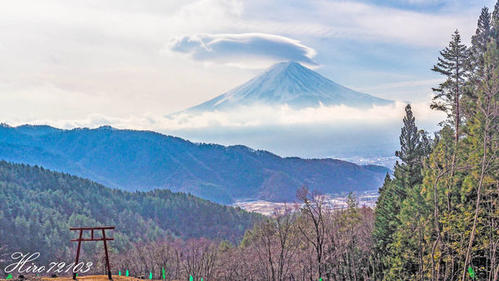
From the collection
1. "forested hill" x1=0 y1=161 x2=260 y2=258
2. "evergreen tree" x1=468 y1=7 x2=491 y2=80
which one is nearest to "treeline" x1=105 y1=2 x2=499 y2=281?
"evergreen tree" x1=468 y1=7 x2=491 y2=80

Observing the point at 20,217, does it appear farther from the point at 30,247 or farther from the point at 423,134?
the point at 423,134

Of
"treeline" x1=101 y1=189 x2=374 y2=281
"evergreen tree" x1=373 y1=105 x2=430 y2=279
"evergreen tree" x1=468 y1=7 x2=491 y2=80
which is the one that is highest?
"evergreen tree" x1=468 y1=7 x2=491 y2=80

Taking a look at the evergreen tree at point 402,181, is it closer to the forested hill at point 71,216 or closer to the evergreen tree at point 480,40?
the evergreen tree at point 480,40

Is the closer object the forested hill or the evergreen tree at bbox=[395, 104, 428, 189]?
the evergreen tree at bbox=[395, 104, 428, 189]

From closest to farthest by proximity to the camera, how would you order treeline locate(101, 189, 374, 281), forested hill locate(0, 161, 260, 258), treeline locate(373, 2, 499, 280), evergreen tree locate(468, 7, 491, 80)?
treeline locate(373, 2, 499, 280) < evergreen tree locate(468, 7, 491, 80) < treeline locate(101, 189, 374, 281) < forested hill locate(0, 161, 260, 258)

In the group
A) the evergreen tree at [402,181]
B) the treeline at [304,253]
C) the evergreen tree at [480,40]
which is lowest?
the treeline at [304,253]

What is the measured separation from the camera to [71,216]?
15538 cm

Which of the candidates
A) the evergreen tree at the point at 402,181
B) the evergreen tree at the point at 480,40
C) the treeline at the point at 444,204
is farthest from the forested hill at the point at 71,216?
the evergreen tree at the point at 480,40

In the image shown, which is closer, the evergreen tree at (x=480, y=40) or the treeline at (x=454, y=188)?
the treeline at (x=454, y=188)

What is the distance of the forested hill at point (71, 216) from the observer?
13438 centimetres

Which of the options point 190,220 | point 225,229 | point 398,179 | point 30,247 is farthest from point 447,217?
point 190,220

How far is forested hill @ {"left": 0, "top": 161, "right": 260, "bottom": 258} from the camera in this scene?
5290 inches

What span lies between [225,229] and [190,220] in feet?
59.2

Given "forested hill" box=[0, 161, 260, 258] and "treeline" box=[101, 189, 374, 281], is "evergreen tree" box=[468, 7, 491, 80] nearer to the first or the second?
"treeline" box=[101, 189, 374, 281]
